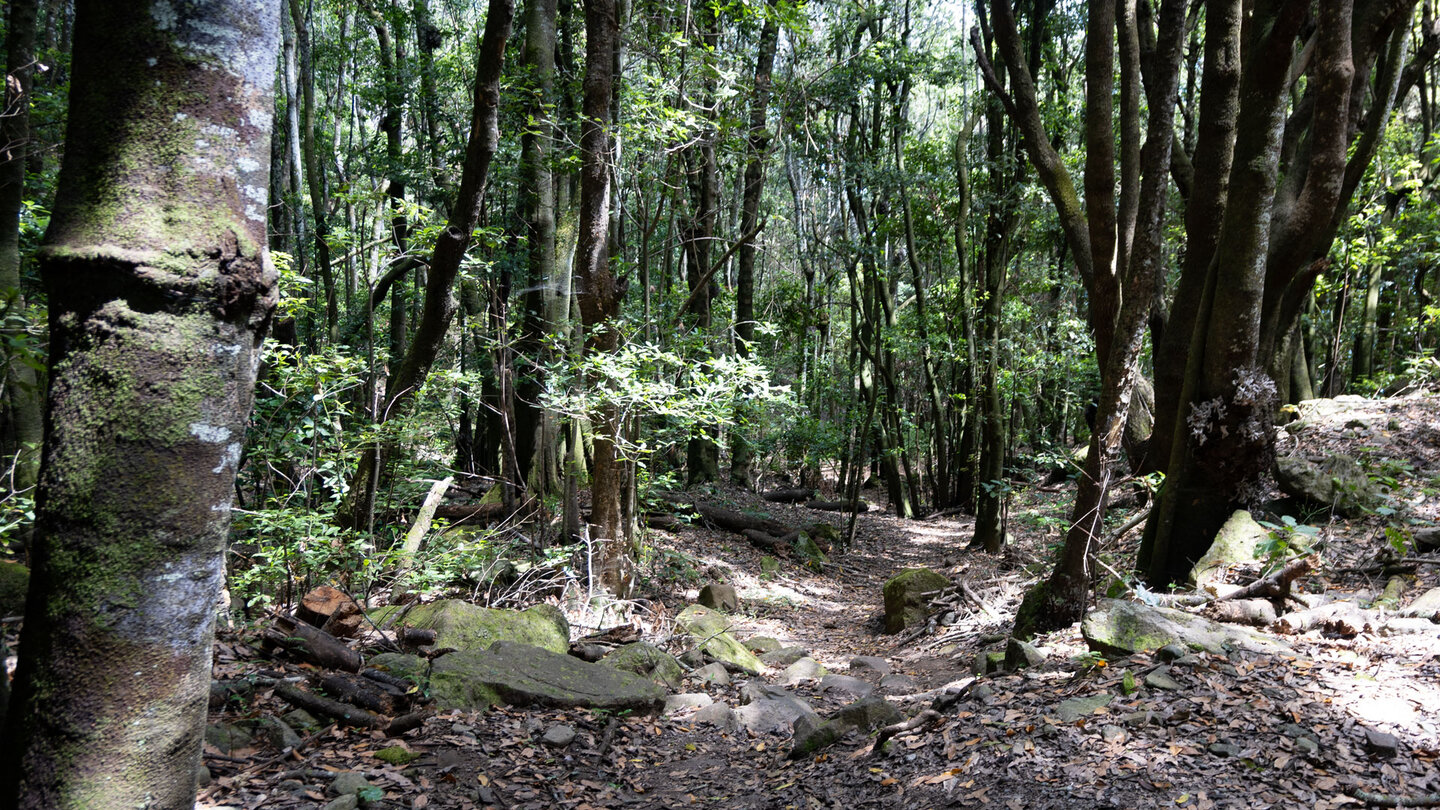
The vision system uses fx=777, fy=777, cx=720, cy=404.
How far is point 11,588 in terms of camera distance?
441 cm

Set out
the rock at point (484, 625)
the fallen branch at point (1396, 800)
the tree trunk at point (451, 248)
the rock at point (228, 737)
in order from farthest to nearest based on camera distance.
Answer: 1. the tree trunk at point (451, 248)
2. the rock at point (484, 625)
3. the rock at point (228, 737)
4. the fallen branch at point (1396, 800)

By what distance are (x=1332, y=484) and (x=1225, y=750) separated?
4.51 m

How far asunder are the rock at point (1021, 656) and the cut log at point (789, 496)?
470 inches

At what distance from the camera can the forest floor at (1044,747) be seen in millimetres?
3162

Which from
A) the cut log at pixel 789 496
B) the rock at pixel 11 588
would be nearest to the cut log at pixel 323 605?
the rock at pixel 11 588

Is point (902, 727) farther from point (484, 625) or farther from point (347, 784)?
point (484, 625)

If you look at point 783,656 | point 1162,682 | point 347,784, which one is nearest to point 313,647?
point 347,784

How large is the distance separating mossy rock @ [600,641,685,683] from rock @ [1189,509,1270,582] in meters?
3.90

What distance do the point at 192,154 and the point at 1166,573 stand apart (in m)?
6.83

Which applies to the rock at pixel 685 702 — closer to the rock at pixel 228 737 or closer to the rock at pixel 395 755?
the rock at pixel 395 755

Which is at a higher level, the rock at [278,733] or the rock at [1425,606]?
the rock at [1425,606]

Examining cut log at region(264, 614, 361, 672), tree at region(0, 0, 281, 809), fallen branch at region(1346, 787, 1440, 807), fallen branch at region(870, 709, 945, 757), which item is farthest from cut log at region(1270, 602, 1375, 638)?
cut log at region(264, 614, 361, 672)

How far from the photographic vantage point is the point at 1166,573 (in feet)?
20.4

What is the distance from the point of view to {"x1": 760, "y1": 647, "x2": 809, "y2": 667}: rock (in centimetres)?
730
